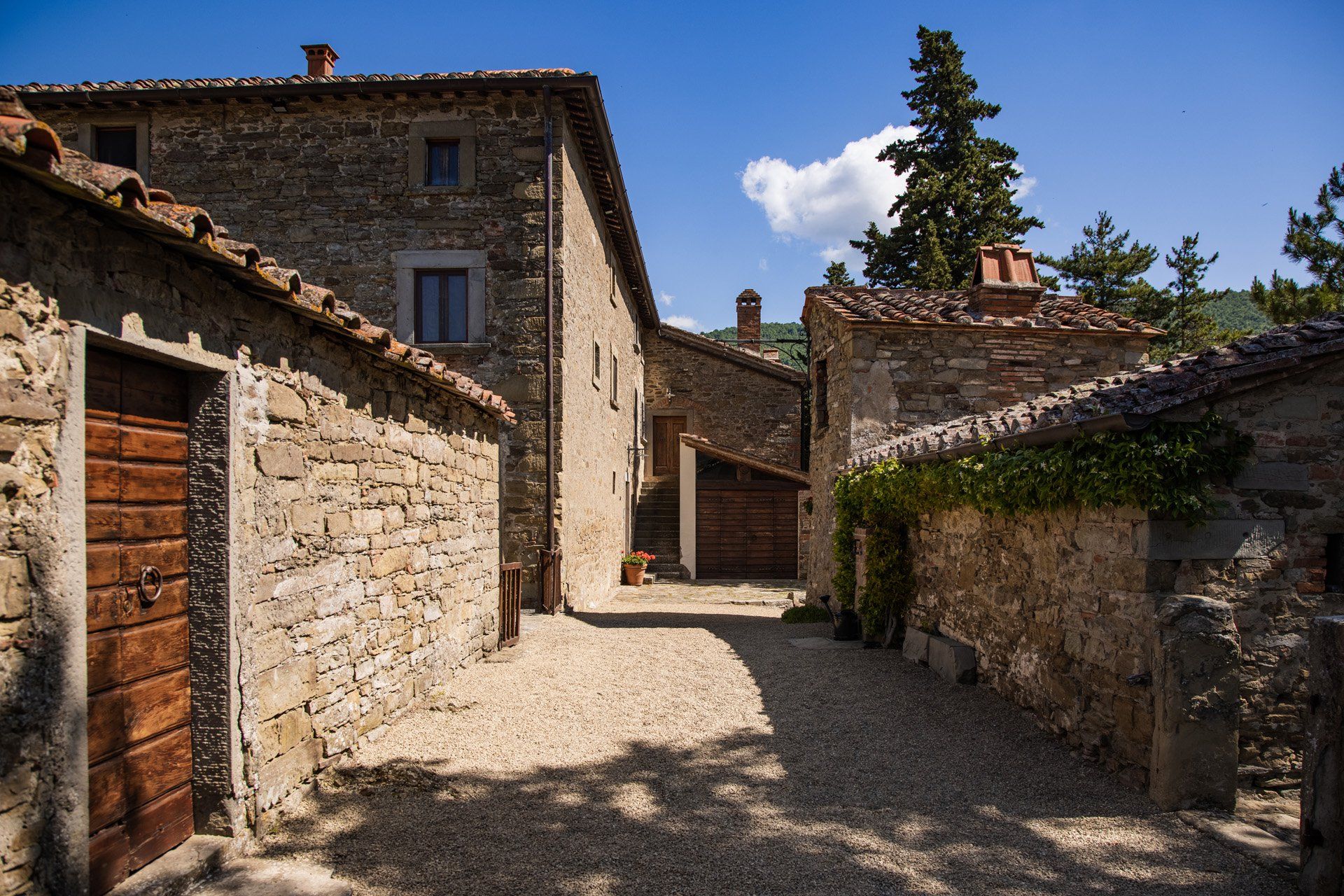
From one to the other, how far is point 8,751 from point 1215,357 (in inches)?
228

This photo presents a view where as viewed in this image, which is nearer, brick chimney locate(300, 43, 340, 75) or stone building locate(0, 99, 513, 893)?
stone building locate(0, 99, 513, 893)

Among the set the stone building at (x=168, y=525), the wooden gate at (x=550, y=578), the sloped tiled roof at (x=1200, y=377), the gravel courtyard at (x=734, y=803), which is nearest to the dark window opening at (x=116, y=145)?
the wooden gate at (x=550, y=578)

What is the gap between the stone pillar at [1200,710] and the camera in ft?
13.2

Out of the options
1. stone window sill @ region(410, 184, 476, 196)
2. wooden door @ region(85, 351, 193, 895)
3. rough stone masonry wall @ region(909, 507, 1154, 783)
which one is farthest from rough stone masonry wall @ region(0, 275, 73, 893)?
stone window sill @ region(410, 184, 476, 196)

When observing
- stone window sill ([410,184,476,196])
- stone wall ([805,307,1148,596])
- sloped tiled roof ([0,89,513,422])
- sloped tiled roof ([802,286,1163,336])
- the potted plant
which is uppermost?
stone window sill ([410,184,476,196])

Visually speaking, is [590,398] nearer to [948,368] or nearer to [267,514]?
[948,368]

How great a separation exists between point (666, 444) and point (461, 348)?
11.5 metres

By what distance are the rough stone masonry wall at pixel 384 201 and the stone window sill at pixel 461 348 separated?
0.18 ft

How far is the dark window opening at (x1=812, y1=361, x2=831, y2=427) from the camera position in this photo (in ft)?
40.8

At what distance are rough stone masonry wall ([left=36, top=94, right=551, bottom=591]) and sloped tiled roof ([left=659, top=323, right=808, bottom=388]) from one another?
34.5ft

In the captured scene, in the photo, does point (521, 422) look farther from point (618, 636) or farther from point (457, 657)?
point (457, 657)

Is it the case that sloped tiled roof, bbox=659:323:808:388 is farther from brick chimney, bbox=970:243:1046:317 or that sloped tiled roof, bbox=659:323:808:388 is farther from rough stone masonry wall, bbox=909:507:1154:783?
rough stone masonry wall, bbox=909:507:1154:783

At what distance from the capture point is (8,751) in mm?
2381

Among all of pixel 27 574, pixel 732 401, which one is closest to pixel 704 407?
pixel 732 401
